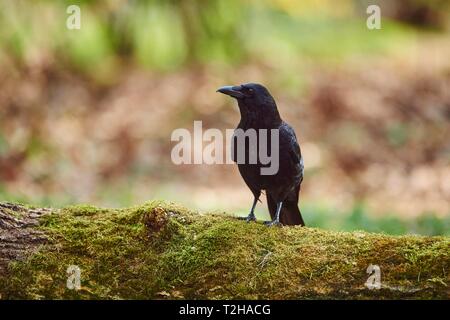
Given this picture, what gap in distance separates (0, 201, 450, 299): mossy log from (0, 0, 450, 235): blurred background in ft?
14.0

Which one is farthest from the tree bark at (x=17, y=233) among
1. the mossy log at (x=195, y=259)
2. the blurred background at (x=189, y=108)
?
the blurred background at (x=189, y=108)

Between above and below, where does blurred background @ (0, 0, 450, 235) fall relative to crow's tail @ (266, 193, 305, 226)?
above

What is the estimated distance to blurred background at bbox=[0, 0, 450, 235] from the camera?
376 inches

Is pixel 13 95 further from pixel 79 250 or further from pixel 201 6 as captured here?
pixel 79 250

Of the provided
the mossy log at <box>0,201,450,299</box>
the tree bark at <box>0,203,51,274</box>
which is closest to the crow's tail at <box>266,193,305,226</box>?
the mossy log at <box>0,201,450,299</box>

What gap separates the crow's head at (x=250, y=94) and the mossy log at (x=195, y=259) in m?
1.04

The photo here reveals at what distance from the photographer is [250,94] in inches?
171

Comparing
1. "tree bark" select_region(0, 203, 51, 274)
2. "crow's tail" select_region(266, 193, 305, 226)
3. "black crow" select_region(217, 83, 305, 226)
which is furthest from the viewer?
"crow's tail" select_region(266, 193, 305, 226)

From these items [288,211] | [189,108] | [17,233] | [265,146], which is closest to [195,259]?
[17,233]

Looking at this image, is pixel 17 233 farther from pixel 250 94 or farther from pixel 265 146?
pixel 250 94

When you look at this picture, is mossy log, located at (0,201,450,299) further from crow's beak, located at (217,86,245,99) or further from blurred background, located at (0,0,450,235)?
blurred background, located at (0,0,450,235)

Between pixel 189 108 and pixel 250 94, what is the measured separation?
7353 mm

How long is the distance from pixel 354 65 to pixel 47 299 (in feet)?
41.0

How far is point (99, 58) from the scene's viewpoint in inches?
502
